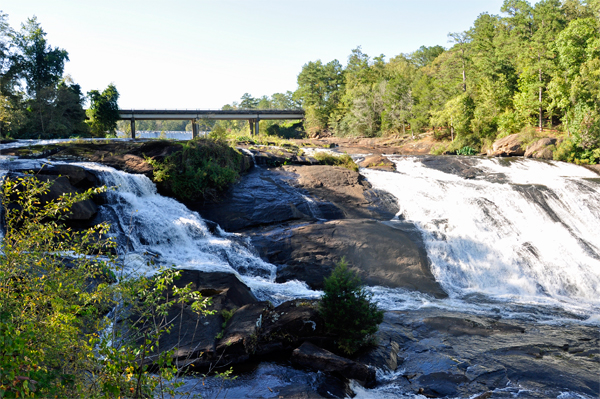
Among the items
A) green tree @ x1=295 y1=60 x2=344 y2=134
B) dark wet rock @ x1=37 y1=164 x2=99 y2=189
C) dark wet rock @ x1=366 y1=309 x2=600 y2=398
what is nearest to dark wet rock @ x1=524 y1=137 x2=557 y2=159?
dark wet rock @ x1=366 y1=309 x2=600 y2=398

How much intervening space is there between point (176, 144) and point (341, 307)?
11.7 meters

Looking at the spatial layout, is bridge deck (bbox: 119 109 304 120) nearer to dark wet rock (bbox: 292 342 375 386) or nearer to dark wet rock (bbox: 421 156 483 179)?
dark wet rock (bbox: 421 156 483 179)

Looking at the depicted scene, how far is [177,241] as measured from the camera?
12.8 m

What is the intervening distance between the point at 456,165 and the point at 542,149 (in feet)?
24.7

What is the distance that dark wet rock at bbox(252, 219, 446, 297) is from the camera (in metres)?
12.4

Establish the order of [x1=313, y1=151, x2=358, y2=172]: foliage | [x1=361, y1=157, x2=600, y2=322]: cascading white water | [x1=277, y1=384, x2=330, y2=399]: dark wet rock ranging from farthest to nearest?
[x1=313, y1=151, x2=358, y2=172]: foliage → [x1=361, y1=157, x2=600, y2=322]: cascading white water → [x1=277, y1=384, x2=330, y2=399]: dark wet rock

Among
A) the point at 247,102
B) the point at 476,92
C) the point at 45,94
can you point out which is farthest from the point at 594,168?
the point at 247,102

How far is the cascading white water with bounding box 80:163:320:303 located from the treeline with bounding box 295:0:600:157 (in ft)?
79.2

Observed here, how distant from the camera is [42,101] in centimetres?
3075

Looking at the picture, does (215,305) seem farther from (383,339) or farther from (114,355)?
(114,355)

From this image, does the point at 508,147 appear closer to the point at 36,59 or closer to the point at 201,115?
the point at 201,115

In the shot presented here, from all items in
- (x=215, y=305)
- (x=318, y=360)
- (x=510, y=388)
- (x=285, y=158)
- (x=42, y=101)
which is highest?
(x=42, y=101)

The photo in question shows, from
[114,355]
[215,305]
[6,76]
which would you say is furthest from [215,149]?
[6,76]

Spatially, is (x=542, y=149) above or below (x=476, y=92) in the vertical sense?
below
